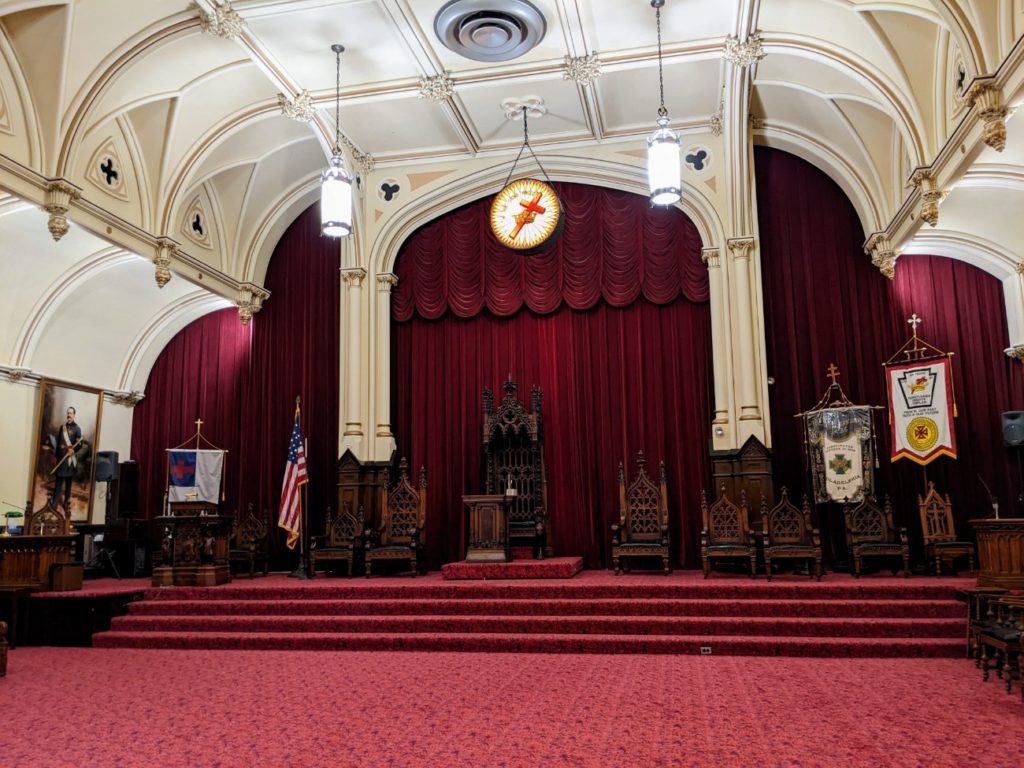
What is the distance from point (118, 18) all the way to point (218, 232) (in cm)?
403

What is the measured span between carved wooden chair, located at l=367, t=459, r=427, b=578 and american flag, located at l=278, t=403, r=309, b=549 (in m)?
0.96

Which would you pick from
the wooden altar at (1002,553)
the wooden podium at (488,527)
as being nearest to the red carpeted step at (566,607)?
the wooden altar at (1002,553)

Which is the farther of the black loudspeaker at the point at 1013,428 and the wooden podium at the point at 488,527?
the wooden podium at the point at 488,527

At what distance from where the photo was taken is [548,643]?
6.91 m

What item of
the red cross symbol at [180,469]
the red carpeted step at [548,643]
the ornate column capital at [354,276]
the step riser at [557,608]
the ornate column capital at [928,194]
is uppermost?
the ornate column capital at [354,276]

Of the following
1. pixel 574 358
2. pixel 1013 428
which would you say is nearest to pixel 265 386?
pixel 574 358

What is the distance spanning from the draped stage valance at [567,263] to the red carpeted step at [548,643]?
17.0 feet

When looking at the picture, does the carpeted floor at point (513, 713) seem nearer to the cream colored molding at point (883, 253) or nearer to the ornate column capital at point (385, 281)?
the cream colored molding at point (883, 253)

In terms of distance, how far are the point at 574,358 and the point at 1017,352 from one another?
5427 mm

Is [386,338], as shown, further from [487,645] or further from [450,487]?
[487,645]

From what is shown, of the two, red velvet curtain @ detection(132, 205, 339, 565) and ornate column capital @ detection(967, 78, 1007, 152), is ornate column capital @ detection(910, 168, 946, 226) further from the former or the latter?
red velvet curtain @ detection(132, 205, 339, 565)

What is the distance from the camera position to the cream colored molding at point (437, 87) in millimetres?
9422

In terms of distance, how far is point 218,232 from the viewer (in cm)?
1161

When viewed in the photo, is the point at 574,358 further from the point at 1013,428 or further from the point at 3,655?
the point at 3,655
